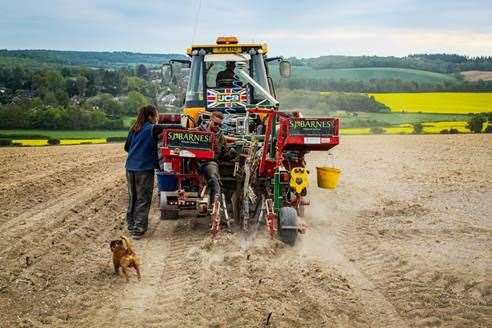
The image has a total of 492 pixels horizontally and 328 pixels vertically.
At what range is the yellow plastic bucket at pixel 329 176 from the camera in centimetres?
812

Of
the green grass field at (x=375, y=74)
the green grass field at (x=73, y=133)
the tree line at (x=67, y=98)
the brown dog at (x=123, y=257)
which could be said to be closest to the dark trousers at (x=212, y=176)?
the brown dog at (x=123, y=257)

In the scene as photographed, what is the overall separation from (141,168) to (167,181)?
0.57 m

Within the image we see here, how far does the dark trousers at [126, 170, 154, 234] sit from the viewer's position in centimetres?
814

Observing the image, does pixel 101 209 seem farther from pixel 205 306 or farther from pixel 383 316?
pixel 383 316

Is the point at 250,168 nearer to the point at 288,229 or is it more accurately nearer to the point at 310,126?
the point at 310,126

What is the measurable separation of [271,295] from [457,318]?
5.24ft

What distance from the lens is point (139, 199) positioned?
827 cm

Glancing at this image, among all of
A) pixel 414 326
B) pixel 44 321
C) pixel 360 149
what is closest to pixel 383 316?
pixel 414 326

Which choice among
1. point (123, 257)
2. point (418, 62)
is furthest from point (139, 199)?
point (418, 62)

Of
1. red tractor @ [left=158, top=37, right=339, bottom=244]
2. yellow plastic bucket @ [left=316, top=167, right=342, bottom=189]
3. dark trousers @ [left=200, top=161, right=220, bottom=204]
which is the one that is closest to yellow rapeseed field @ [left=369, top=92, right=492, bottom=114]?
red tractor @ [left=158, top=37, right=339, bottom=244]

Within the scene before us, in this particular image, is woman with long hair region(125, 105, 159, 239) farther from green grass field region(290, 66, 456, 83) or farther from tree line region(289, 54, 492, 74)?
tree line region(289, 54, 492, 74)

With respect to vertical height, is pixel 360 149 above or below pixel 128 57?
below

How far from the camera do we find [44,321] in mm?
5160

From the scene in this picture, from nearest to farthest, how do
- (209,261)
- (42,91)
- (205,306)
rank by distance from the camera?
(205,306) → (209,261) → (42,91)
